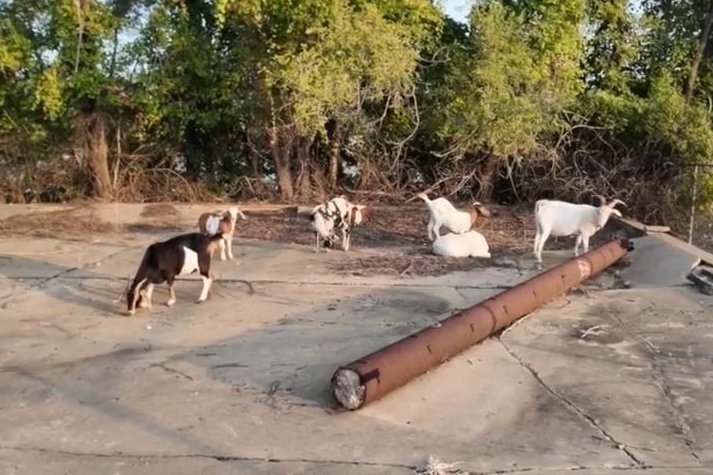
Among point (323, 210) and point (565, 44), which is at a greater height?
point (565, 44)

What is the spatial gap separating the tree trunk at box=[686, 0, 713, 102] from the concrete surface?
978 cm

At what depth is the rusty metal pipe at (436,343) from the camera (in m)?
5.51

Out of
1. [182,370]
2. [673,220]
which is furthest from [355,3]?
[182,370]

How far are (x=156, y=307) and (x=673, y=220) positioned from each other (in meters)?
10.7

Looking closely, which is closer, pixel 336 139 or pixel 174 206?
pixel 174 206

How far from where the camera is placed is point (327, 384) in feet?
19.8

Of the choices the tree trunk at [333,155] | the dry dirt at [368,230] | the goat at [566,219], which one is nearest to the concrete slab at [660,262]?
the goat at [566,219]

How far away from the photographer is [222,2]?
48.6ft

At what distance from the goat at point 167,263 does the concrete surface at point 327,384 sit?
22 cm

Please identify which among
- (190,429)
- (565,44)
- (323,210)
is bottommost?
(190,429)

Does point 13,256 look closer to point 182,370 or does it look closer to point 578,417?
point 182,370

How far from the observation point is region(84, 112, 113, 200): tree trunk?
710 inches

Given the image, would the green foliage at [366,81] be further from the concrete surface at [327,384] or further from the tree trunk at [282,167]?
the concrete surface at [327,384]

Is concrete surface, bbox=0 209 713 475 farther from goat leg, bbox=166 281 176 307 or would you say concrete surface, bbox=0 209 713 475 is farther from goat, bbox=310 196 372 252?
goat, bbox=310 196 372 252
